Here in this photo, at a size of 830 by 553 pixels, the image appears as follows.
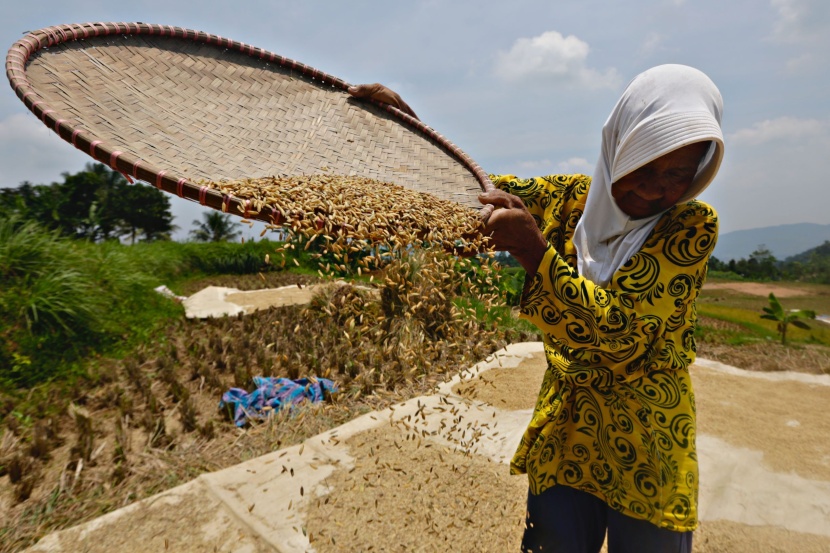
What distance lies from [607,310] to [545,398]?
0.47 m

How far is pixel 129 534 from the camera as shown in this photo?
7.06ft

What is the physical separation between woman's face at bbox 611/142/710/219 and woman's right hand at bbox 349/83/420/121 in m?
1.40

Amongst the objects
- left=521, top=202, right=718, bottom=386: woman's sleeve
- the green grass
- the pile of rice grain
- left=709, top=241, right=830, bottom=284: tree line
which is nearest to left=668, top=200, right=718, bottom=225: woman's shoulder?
left=521, top=202, right=718, bottom=386: woman's sleeve

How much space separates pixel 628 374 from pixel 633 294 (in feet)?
0.75

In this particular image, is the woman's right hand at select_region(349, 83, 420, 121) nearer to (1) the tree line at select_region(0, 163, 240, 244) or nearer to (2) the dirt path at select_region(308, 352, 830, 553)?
(2) the dirt path at select_region(308, 352, 830, 553)

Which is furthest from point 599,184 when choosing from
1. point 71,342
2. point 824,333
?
point 824,333

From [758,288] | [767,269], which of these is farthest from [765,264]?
[758,288]

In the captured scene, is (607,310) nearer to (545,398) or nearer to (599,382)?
(599,382)

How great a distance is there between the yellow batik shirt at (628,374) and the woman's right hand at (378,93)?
1211 mm

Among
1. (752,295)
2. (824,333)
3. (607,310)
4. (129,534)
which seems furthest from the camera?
(752,295)

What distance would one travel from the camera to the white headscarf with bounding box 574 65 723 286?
100 centimetres

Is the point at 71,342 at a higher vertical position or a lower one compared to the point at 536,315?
lower

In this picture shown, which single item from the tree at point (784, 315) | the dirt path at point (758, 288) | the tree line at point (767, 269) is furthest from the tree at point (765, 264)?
the tree at point (784, 315)

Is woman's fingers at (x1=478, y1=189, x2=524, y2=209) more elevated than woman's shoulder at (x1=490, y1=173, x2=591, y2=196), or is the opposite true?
woman's shoulder at (x1=490, y1=173, x2=591, y2=196)
